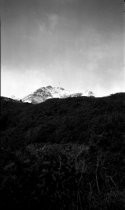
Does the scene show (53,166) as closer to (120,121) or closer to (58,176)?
→ (58,176)

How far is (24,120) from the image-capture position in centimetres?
1727

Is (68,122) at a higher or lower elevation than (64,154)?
higher

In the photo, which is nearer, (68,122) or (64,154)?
(64,154)

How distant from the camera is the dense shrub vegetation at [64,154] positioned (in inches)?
180

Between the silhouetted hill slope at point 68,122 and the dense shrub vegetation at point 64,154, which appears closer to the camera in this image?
the dense shrub vegetation at point 64,154

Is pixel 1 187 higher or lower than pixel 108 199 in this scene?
higher

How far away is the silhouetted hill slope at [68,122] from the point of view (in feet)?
41.4

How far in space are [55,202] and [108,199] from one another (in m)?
Answer: 1.82

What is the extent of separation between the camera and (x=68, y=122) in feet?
47.6

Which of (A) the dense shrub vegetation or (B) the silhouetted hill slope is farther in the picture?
(B) the silhouetted hill slope

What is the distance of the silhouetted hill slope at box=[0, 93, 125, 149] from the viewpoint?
12609 mm

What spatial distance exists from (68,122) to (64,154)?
8.89 m

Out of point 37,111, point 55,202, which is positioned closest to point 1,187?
point 55,202

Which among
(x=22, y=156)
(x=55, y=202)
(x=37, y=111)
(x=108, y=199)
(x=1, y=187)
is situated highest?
(x=37, y=111)
